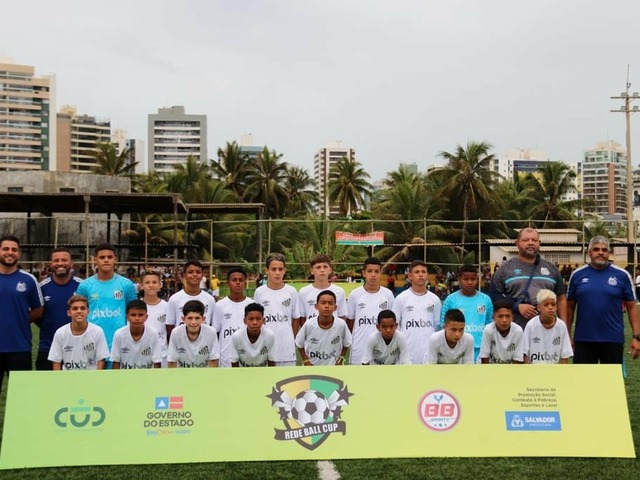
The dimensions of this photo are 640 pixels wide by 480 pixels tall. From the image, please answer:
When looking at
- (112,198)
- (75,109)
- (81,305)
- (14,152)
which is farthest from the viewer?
(75,109)

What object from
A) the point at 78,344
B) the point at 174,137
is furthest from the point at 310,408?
the point at 174,137

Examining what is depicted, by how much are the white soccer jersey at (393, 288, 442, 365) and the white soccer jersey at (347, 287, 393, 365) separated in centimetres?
19

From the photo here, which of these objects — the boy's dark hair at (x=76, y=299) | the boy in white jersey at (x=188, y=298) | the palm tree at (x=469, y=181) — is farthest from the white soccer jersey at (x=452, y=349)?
the palm tree at (x=469, y=181)

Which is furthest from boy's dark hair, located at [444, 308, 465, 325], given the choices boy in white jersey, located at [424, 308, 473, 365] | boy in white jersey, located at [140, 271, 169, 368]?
boy in white jersey, located at [140, 271, 169, 368]

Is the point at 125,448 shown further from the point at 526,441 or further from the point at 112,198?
the point at 112,198

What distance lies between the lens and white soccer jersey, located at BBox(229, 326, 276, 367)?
6441mm

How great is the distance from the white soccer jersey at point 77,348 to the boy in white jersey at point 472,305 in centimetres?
337

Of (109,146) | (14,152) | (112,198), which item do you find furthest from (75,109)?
(112,198)

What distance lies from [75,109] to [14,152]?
3526 centimetres

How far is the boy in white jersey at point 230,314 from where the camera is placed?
7031 mm

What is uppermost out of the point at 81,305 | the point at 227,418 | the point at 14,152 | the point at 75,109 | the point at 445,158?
the point at 75,109

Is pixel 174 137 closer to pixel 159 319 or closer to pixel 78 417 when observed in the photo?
pixel 159 319

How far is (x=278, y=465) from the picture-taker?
5605 mm

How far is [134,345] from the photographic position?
20.9ft
